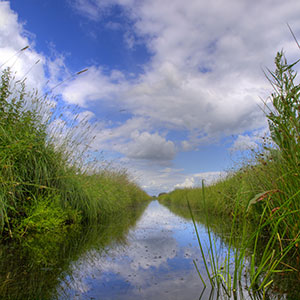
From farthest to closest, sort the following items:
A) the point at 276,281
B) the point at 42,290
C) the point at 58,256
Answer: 1. the point at 58,256
2. the point at 276,281
3. the point at 42,290

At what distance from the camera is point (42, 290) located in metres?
2.11

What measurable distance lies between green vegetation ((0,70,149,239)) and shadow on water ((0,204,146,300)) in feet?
Answer: 1.41

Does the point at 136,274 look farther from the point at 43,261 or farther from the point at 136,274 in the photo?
the point at 43,261

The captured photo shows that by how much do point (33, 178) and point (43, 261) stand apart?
2458 mm

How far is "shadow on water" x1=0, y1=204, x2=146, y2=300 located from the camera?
2107mm

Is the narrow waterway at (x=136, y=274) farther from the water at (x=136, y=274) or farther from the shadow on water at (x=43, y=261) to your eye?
the shadow on water at (x=43, y=261)

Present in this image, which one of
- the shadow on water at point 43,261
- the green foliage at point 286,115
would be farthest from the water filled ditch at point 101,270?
the green foliage at point 286,115

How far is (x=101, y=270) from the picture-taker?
271cm

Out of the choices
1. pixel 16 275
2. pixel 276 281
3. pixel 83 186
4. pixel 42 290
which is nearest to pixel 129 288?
pixel 42 290

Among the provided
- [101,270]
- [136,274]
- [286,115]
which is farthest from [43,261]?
[286,115]

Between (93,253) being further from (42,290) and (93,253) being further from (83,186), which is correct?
(83,186)

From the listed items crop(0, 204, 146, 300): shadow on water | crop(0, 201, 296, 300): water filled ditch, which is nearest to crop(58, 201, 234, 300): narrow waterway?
crop(0, 201, 296, 300): water filled ditch

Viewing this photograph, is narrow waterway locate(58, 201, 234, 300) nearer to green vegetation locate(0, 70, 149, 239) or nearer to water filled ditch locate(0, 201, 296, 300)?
water filled ditch locate(0, 201, 296, 300)

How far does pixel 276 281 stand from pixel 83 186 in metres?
5.00
